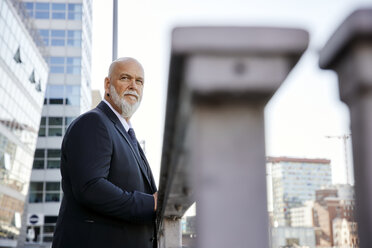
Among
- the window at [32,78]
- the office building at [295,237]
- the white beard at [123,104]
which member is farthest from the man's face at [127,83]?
the window at [32,78]

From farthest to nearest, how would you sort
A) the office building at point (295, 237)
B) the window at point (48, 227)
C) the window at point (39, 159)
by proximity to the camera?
the window at point (39, 159), the window at point (48, 227), the office building at point (295, 237)

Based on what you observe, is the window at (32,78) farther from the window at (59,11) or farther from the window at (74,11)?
the window at (74,11)

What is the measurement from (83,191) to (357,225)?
1.79m

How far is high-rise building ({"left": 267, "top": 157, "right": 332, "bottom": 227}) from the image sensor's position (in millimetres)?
1116

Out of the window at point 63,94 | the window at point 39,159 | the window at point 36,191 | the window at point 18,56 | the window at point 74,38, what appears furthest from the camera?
the window at point 74,38

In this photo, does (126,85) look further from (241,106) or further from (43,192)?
(43,192)

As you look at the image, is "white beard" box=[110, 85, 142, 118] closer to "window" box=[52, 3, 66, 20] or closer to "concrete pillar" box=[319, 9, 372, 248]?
"concrete pillar" box=[319, 9, 372, 248]

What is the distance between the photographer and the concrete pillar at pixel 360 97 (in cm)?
69

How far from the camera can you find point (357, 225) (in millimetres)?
723

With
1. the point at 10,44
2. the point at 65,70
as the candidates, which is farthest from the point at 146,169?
the point at 65,70

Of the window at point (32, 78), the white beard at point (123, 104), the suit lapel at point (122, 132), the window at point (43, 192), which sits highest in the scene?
the window at point (32, 78)

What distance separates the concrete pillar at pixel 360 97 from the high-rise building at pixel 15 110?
3591cm

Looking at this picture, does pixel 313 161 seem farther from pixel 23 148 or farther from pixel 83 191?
pixel 23 148

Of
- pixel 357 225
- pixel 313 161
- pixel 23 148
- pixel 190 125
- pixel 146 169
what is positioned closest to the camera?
pixel 357 225
